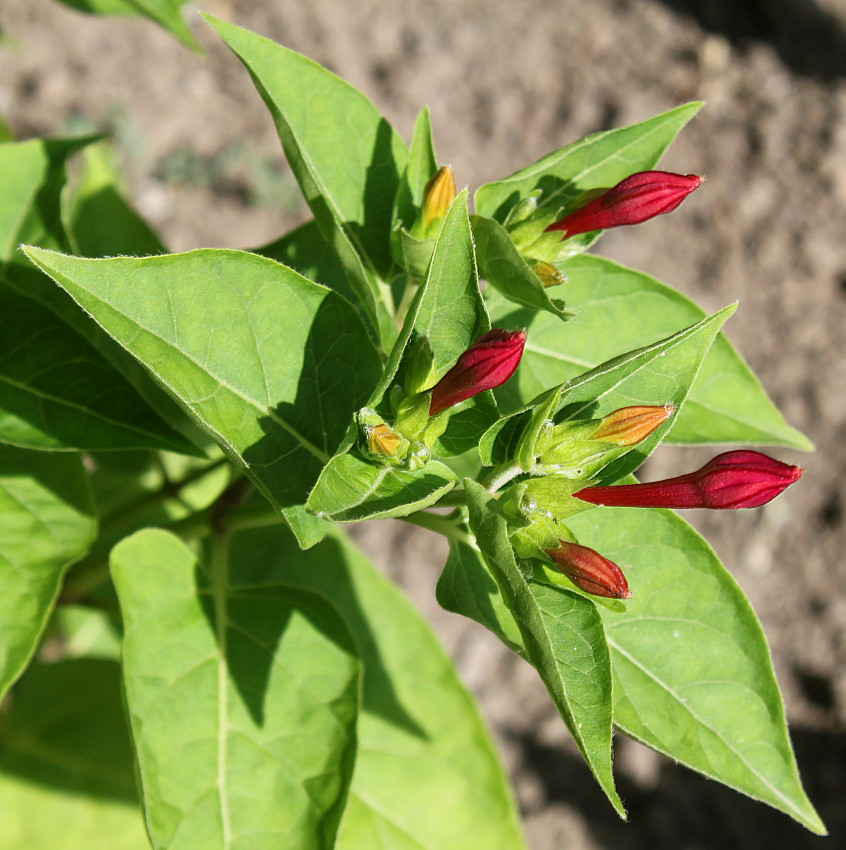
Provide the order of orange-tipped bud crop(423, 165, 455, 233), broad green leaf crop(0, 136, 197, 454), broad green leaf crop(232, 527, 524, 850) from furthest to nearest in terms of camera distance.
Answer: broad green leaf crop(232, 527, 524, 850) → broad green leaf crop(0, 136, 197, 454) → orange-tipped bud crop(423, 165, 455, 233)

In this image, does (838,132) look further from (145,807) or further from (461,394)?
(145,807)

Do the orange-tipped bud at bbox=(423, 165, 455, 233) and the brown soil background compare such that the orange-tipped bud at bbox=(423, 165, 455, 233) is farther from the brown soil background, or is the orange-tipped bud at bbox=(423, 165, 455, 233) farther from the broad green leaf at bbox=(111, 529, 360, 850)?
the brown soil background

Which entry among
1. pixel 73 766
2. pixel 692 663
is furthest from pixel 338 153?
pixel 73 766

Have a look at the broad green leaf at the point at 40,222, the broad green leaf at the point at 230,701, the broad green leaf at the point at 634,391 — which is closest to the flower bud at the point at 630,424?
the broad green leaf at the point at 634,391

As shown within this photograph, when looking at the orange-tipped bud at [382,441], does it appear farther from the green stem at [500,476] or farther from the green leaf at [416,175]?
the green leaf at [416,175]

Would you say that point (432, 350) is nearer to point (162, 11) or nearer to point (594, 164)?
point (594, 164)

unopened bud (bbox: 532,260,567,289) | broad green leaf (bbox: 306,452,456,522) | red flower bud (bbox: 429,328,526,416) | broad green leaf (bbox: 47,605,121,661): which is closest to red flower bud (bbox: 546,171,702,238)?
unopened bud (bbox: 532,260,567,289)
